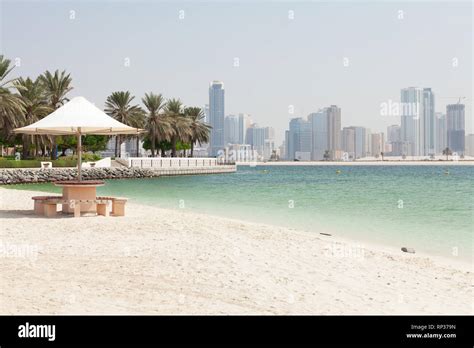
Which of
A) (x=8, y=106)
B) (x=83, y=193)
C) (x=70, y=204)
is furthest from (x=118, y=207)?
(x=8, y=106)

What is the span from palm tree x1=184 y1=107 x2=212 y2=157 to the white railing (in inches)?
234

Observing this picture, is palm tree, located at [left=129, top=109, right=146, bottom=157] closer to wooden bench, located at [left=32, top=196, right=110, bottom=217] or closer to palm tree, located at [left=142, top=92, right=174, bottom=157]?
palm tree, located at [left=142, top=92, right=174, bottom=157]

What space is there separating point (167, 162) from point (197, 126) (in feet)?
55.2

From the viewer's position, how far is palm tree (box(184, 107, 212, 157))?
7819cm

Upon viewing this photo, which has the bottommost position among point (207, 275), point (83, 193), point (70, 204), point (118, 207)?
point (207, 275)

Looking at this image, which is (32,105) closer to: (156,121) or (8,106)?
(8,106)

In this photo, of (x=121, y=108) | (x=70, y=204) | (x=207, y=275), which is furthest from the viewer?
(x=121, y=108)

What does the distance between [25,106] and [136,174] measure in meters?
12.8

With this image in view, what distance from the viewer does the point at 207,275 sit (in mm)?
7289

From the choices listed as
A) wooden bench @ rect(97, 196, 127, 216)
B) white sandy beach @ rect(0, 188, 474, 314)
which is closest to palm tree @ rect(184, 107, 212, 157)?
wooden bench @ rect(97, 196, 127, 216)

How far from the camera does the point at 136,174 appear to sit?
177ft

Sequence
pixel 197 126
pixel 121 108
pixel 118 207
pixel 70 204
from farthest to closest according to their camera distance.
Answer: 1. pixel 197 126
2. pixel 121 108
3. pixel 118 207
4. pixel 70 204
